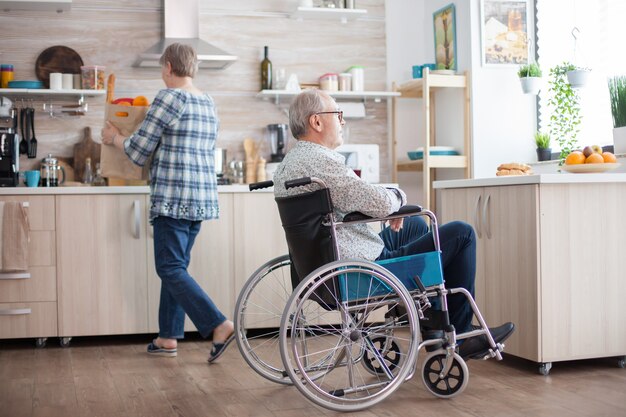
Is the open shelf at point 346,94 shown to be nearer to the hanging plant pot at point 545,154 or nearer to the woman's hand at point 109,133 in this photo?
the hanging plant pot at point 545,154

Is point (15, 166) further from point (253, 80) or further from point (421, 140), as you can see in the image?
point (421, 140)

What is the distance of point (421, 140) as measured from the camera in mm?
5328

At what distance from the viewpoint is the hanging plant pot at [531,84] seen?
14.6 feet

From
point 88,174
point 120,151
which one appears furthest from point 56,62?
point 120,151

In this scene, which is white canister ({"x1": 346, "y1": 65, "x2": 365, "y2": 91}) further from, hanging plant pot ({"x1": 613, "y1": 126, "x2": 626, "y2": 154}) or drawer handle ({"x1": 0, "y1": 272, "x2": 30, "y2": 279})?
drawer handle ({"x1": 0, "y1": 272, "x2": 30, "y2": 279})

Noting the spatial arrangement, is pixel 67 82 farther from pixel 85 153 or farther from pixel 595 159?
pixel 595 159

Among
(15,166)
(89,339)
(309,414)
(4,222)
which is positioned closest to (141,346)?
(89,339)

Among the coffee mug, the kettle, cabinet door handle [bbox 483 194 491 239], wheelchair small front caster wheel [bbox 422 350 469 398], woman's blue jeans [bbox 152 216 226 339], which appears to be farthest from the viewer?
the kettle

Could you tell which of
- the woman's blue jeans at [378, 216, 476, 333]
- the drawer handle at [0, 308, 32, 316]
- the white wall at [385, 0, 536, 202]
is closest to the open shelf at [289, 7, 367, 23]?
the white wall at [385, 0, 536, 202]

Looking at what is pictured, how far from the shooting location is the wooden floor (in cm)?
263

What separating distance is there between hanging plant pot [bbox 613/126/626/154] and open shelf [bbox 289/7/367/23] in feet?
5.98

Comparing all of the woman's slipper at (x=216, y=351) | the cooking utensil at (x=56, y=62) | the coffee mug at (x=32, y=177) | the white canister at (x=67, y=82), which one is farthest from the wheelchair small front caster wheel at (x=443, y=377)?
the cooking utensil at (x=56, y=62)

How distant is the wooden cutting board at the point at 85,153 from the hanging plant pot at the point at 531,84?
7.89 feet

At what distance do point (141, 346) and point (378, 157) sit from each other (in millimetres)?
1814
